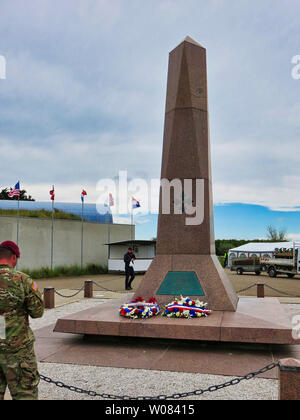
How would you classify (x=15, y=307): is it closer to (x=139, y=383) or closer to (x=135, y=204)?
(x=139, y=383)

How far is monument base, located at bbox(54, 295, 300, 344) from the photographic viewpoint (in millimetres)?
6039

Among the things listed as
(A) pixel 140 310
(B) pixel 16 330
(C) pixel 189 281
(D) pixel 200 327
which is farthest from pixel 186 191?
(B) pixel 16 330

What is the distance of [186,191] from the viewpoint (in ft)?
27.6

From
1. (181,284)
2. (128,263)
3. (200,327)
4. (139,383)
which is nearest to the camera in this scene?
(139,383)

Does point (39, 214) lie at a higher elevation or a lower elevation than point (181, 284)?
higher

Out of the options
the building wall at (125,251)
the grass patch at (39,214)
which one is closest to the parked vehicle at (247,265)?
the building wall at (125,251)

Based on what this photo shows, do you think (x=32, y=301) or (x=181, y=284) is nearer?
(x=32, y=301)

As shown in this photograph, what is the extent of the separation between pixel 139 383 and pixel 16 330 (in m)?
2.24

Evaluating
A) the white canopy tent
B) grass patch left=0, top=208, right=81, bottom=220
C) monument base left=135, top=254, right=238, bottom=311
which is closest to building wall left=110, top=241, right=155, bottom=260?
grass patch left=0, top=208, right=81, bottom=220

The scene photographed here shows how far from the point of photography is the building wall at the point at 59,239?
2520 cm

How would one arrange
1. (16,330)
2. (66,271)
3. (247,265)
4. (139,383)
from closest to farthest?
(16,330), (139,383), (66,271), (247,265)

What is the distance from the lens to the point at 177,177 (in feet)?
27.8

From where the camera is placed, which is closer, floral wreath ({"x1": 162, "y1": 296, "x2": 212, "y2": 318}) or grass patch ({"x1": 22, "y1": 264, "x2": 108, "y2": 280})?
floral wreath ({"x1": 162, "y1": 296, "x2": 212, "y2": 318})

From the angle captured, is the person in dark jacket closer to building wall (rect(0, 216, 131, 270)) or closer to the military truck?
building wall (rect(0, 216, 131, 270))
